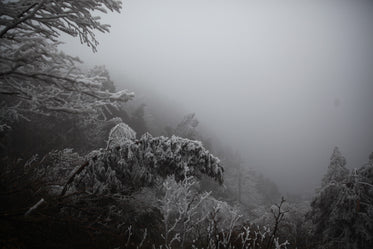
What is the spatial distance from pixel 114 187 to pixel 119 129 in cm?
178

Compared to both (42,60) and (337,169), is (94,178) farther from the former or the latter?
(337,169)

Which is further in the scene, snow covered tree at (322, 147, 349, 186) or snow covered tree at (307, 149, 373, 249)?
snow covered tree at (322, 147, 349, 186)

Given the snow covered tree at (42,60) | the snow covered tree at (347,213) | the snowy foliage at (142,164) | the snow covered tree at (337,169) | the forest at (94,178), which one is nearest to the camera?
the snow covered tree at (42,60)

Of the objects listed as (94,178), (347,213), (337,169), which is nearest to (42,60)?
(94,178)

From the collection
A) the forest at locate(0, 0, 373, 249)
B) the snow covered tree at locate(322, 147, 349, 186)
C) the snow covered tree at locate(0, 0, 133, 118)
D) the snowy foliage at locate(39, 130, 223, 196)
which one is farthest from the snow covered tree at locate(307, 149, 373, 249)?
the snow covered tree at locate(0, 0, 133, 118)

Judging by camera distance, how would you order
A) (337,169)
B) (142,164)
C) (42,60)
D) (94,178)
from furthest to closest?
1. (337,169)
2. (142,164)
3. (94,178)
4. (42,60)

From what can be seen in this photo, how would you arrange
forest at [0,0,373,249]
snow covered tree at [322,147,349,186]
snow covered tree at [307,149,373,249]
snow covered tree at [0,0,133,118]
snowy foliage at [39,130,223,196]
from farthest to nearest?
snow covered tree at [322,147,349,186], snow covered tree at [307,149,373,249], snowy foliage at [39,130,223,196], forest at [0,0,373,249], snow covered tree at [0,0,133,118]

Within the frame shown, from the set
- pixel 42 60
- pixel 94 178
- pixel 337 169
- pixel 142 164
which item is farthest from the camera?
pixel 337 169

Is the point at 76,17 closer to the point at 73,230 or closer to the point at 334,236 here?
the point at 73,230

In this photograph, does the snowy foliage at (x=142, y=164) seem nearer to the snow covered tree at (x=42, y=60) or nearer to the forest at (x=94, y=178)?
the forest at (x=94, y=178)

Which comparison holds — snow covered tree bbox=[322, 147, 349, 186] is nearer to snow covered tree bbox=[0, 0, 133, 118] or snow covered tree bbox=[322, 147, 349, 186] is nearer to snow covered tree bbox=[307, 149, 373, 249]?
snow covered tree bbox=[307, 149, 373, 249]

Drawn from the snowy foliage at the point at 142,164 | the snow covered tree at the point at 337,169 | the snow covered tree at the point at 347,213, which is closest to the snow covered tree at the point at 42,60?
the snowy foliage at the point at 142,164

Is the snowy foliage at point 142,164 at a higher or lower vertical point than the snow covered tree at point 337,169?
lower

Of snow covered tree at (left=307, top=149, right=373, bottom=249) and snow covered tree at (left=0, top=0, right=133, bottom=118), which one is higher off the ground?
snow covered tree at (left=0, top=0, right=133, bottom=118)
